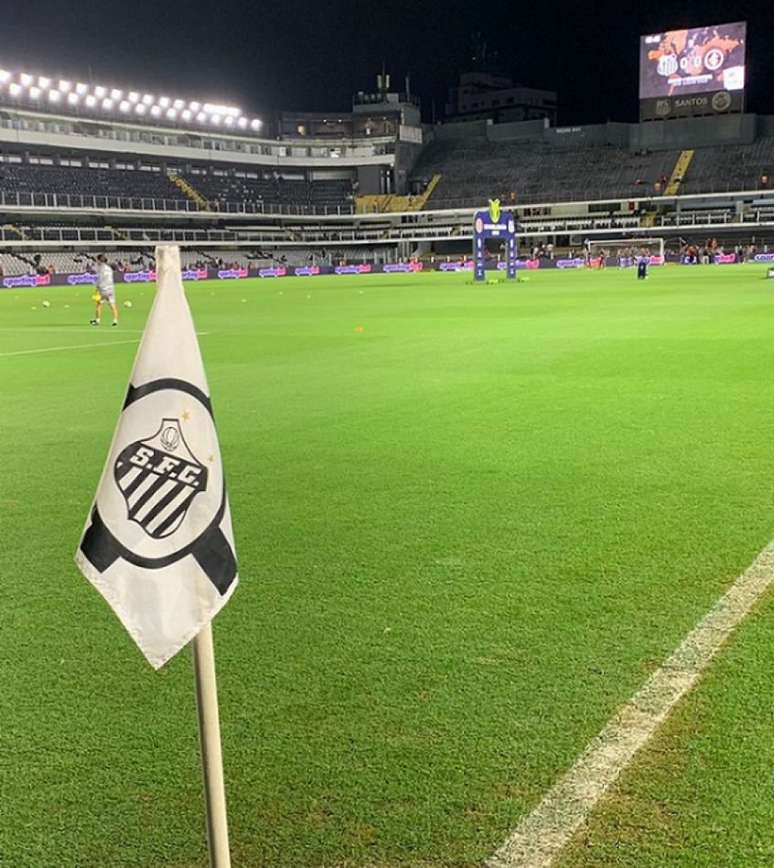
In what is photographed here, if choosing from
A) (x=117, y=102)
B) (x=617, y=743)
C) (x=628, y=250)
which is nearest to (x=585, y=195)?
(x=628, y=250)

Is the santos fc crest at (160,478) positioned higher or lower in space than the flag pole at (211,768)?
higher

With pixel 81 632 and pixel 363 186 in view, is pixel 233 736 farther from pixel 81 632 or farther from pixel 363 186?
pixel 363 186

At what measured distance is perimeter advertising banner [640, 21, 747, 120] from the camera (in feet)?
254

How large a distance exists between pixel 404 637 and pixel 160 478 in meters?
2.07

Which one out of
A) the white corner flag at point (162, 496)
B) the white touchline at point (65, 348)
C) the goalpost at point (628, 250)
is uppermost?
the goalpost at point (628, 250)

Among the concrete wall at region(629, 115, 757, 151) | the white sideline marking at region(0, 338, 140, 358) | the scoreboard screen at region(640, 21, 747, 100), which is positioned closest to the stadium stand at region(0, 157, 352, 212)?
the concrete wall at region(629, 115, 757, 151)

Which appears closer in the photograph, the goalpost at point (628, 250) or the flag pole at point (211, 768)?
the flag pole at point (211, 768)

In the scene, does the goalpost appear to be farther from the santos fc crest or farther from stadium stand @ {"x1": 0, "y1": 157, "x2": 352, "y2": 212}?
the santos fc crest

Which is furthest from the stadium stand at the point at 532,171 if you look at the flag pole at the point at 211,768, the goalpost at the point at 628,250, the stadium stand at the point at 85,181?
the flag pole at the point at 211,768

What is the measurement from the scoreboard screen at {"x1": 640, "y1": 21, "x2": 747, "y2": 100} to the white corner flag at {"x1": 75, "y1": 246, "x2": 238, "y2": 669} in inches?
3382

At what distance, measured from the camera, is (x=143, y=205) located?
7838cm

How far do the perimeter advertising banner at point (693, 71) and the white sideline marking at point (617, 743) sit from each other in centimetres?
8410

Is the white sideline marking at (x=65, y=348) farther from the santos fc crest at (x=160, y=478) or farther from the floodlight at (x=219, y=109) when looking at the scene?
the floodlight at (x=219, y=109)

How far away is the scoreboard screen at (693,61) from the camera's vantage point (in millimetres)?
77375
